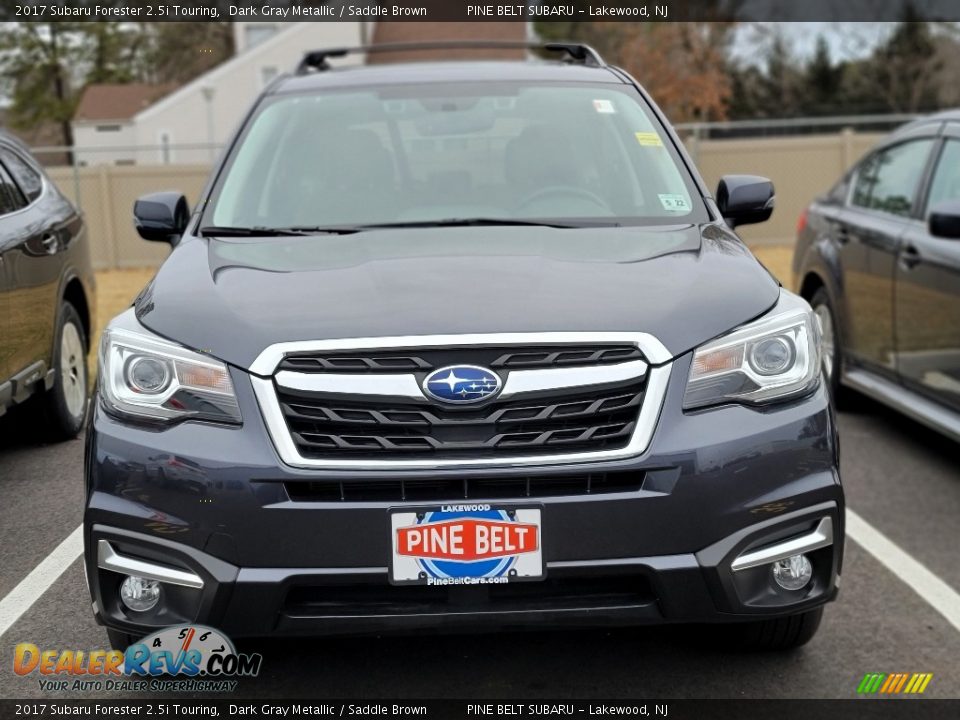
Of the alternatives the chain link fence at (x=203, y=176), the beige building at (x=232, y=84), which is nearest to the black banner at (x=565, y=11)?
the beige building at (x=232, y=84)

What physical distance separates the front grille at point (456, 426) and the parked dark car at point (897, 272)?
3.13 m

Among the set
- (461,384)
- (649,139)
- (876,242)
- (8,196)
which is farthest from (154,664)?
(876,242)

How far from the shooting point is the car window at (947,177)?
6.23 meters

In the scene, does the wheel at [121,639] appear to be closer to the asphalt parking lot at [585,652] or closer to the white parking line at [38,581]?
the asphalt parking lot at [585,652]

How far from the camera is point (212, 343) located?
320cm

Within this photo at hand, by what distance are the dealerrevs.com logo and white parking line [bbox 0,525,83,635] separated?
25 cm

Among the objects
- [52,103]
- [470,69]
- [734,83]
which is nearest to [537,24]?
[734,83]

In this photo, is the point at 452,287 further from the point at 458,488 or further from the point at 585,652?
the point at 585,652

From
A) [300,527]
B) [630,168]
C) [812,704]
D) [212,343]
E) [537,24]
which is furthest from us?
[537,24]

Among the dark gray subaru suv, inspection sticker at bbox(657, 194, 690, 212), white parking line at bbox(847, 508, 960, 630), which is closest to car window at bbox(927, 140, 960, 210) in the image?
white parking line at bbox(847, 508, 960, 630)

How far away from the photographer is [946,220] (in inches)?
221

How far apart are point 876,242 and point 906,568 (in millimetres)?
2473

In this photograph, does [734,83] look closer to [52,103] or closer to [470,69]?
[52,103]

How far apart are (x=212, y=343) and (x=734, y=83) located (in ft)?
169
